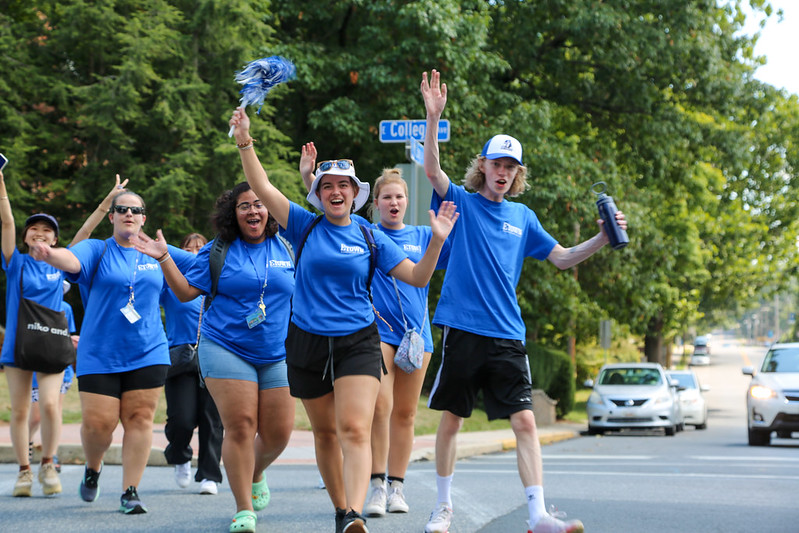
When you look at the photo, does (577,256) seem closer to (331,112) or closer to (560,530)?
(560,530)

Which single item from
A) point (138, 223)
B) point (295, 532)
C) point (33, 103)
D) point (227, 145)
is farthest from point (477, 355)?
point (33, 103)

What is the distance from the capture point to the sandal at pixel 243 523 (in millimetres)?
5660

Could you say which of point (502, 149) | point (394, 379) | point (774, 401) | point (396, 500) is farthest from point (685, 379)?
point (502, 149)

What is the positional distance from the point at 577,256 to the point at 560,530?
5.04ft

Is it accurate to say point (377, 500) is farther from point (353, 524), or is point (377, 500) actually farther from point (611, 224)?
point (611, 224)

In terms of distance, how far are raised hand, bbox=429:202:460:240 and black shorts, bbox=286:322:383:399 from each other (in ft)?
2.08

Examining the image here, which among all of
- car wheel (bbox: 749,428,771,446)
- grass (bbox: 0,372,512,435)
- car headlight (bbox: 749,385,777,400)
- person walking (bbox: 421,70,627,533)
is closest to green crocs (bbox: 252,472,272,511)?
person walking (bbox: 421,70,627,533)

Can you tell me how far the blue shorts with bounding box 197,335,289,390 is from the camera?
18.9ft

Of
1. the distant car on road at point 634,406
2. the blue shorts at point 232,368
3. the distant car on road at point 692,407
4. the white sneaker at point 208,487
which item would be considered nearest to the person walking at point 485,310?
the blue shorts at point 232,368

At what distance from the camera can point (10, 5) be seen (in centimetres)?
2325

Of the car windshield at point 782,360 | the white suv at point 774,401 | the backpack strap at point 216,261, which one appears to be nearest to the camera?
the backpack strap at point 216,261

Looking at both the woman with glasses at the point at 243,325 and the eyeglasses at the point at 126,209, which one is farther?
the eyeglasses at the point at 126,209

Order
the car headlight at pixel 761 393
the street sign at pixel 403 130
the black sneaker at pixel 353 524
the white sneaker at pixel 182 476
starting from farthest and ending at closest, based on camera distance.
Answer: the car headlight at pixel 761 393
the street sign at pixel 403 130
the white sneaker at pixel 182 476
the black sneaker at pixel 353 524

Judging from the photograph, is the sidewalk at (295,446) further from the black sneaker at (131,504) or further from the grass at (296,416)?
the black sneaker at (131,504)
